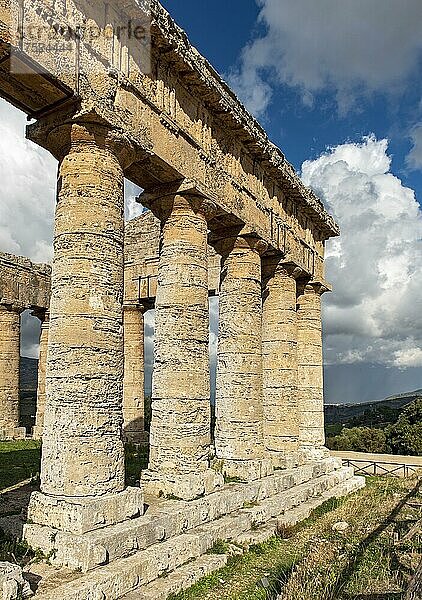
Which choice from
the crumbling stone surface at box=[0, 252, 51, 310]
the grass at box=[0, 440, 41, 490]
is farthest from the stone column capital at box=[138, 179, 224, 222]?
the crumbling stone surface at box=[0, 252, 51, 310]

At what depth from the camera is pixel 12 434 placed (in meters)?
25.5

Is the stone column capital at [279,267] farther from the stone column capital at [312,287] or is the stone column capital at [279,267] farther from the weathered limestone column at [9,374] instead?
the weathered limestone column at [9,374]

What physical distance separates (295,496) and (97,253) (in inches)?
363

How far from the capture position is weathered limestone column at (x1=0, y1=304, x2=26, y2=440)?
25.6 meters

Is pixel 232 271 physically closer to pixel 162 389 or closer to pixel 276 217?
pixel 276 217

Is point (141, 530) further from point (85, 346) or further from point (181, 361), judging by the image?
point (181, 361)

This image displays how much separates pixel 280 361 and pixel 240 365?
3.38 meters

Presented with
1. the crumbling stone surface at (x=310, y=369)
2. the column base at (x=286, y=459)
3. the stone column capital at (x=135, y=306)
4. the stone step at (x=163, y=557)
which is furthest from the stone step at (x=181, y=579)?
the stone column capital at (x=135, y=306)

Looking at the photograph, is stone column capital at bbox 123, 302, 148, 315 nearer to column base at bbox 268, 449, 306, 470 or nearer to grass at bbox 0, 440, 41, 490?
grass at bbox 0, 440, 41, 490

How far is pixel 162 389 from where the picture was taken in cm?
1248

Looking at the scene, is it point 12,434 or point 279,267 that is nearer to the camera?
point 279,267

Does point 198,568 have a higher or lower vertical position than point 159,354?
lower

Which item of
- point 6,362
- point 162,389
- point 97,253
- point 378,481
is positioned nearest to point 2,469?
point 162,389

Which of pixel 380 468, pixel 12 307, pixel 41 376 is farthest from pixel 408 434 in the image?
pixel 12 307
